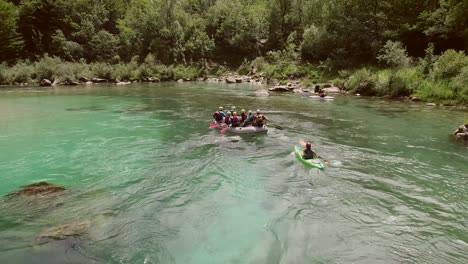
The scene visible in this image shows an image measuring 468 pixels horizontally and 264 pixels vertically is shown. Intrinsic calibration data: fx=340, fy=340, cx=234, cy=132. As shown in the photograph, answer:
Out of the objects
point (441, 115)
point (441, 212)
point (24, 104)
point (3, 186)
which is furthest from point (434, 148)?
point (24, 104)

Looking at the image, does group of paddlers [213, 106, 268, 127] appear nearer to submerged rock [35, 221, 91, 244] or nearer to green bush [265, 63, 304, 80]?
submerged rock [35, 221, 91, 244]

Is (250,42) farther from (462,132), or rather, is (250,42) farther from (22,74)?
(462,132)

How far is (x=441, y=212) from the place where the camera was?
884cm

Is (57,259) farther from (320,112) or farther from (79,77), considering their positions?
(79,77)

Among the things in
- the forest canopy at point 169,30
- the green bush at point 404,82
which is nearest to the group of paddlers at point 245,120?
the green bush at point 404,82

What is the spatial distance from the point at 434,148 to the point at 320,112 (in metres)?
8.77

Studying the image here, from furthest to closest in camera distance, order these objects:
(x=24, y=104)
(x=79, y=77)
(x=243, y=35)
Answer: (x=243, y=35) < (x=79, y=77) < (x=24, y=104)

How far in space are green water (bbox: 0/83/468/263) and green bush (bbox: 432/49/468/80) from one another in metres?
5.42

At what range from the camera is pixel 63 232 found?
765 centimetres

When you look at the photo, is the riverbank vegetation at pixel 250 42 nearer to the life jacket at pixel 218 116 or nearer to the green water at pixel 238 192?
the green water at pixel 238 192

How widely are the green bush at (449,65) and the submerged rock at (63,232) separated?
25184 millimetres

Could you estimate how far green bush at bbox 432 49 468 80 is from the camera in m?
23.6

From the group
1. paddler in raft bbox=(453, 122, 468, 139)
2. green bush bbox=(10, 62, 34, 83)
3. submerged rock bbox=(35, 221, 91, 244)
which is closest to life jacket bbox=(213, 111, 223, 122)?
submerged rock bbox=(35, 221, 91, 244)

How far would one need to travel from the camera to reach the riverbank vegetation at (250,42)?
29.2 m
